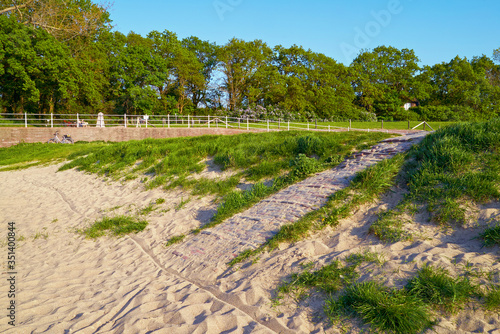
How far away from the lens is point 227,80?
145 ft

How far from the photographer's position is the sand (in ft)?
11.3

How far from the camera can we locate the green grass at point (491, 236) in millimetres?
4109

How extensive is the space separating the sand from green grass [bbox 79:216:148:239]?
0.22m

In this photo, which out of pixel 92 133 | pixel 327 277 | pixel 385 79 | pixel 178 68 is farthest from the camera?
pixel 385 79

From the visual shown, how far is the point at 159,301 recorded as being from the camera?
4031 mm

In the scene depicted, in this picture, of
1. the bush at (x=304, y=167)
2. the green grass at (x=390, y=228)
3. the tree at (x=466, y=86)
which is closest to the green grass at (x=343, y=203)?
the green grass at (x=390, y=228)

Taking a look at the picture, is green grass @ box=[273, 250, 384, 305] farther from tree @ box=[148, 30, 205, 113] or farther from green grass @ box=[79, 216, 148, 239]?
tree @ box=[148, 30, 205, 113]

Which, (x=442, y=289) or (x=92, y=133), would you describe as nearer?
(x=442, y=289)

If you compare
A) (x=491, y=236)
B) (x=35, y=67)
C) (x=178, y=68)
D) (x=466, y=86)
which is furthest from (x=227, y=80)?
(x=491, y=236)

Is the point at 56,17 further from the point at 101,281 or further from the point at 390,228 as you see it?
the point at 390,228

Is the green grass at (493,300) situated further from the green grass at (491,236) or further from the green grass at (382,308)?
the green grass at (491,236)

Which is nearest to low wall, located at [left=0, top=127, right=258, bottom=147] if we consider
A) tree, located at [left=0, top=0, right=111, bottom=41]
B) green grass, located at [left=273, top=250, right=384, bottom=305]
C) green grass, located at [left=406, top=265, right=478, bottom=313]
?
tree, located at [left=0, top=0, right=111, bottom=41]

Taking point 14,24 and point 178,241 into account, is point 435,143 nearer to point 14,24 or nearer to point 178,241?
point 178,241

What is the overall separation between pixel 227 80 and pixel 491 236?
1656 inches
